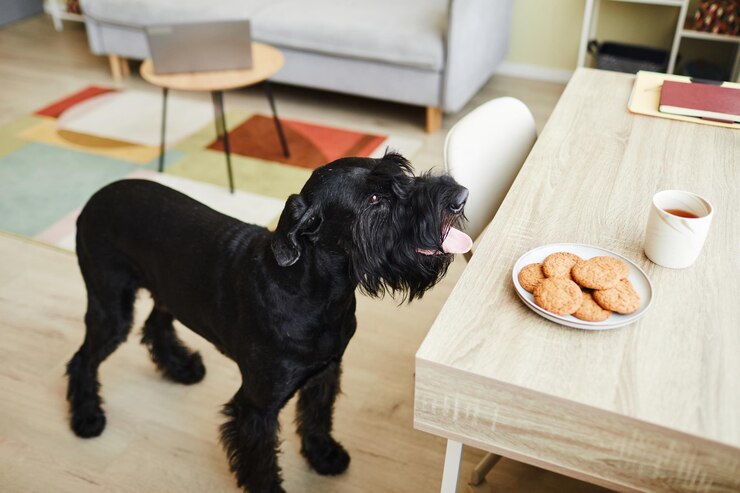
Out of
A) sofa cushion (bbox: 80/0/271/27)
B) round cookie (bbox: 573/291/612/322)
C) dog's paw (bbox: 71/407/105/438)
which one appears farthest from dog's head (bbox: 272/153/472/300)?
sofa cushion (bbox: 80/0/271/27)

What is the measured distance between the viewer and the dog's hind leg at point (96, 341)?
171 cm

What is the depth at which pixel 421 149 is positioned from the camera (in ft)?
10.8

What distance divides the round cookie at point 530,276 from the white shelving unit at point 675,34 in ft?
9.29

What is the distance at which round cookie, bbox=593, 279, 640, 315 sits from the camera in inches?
39.6

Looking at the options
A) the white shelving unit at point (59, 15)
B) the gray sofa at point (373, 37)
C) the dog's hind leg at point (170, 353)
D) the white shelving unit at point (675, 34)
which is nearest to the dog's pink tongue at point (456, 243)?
the dog's hind leg at point (170, 353)

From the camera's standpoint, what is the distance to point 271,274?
1.33 meters

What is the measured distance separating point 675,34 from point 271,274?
311 centimetres

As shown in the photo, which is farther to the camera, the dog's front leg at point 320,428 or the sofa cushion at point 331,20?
the sofa cushion at point 331,20

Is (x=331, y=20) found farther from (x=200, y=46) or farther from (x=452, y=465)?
(x=452, y=465)

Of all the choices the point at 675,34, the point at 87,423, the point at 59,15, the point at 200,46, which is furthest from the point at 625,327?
the point at 59,15

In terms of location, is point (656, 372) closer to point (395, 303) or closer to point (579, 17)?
point (395, 303)

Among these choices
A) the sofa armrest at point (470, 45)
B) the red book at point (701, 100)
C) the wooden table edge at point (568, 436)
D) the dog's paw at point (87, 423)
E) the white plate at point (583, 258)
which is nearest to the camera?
the wooden table edge at point (568, 436)

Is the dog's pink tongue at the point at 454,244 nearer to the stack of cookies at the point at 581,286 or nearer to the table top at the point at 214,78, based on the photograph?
the stack of cookies at the point at 581,286

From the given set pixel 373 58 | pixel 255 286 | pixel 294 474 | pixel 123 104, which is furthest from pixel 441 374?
pixel 123 104
